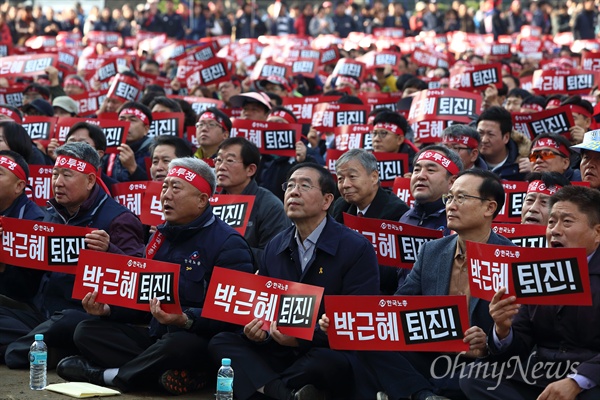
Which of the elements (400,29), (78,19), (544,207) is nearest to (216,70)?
(544,207)

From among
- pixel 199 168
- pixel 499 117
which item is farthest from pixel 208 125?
pixel 199 168

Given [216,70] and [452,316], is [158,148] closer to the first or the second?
[452,316]

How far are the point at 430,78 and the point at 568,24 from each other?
1221 cm

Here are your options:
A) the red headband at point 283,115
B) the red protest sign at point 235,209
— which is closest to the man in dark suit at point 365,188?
the red protest sign at point 235,209

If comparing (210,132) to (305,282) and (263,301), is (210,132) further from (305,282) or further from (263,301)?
(263,301)

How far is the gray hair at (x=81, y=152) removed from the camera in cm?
846

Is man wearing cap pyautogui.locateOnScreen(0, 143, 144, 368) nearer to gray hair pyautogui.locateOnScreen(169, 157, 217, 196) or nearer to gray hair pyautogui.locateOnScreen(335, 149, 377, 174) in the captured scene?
gray hair pyautogui.locateOnScreen(169, 157, 217, 196)

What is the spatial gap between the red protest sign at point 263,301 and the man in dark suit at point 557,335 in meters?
1.05

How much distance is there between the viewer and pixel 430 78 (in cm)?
2012

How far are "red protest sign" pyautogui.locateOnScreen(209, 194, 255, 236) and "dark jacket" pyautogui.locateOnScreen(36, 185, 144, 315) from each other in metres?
0.91

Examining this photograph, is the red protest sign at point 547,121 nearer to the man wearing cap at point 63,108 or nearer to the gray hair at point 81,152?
the gray hair at point 81,152

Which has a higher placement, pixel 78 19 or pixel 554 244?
pixel 554 244

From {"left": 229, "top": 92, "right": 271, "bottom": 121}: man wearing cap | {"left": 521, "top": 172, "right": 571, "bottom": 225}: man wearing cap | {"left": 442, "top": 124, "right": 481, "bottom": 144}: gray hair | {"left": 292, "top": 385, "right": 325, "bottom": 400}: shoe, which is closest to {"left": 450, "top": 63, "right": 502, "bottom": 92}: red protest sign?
{"left": 229, "top": 92, "right": 271, "bottom": 121}: man wearing cap

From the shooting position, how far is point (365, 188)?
Result: 349 inches
